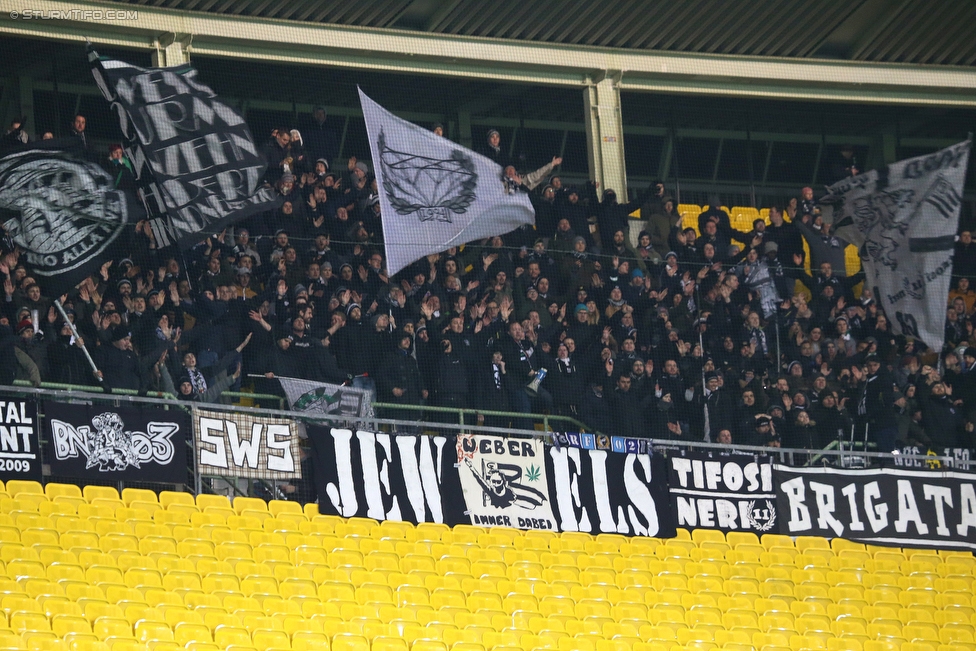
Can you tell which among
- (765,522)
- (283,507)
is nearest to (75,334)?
(283,507)

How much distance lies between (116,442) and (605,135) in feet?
24.4

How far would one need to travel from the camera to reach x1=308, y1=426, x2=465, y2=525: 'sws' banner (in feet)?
39.4

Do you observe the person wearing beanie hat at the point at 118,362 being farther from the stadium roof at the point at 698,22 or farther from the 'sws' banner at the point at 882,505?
the 'sws' banner at the point at 882,505

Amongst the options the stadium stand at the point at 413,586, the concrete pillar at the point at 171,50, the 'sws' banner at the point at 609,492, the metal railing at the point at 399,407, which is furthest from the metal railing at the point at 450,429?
the concrete pillar at the point at 171,50

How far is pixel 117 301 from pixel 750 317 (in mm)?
5950

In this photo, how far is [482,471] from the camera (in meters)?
12.5

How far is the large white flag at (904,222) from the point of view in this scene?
15584 mm

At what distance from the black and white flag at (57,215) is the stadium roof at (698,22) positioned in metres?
3.78

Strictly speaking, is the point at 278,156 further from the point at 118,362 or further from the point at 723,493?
the point at 723,493

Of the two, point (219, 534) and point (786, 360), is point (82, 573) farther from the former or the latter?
point (786, 360)

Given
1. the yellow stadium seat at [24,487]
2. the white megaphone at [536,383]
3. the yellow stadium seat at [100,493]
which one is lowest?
the yellow stadium seat at [100,493]

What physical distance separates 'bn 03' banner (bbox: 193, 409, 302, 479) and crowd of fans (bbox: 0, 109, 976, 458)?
24.8 inches

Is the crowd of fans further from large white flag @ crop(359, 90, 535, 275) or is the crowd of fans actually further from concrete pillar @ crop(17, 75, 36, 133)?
concrete pillar @ crop(17, 75, 36, 133)

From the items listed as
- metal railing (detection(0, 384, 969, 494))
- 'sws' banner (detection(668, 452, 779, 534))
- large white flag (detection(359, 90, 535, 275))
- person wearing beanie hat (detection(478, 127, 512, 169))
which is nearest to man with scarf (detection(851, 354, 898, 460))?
metal railing (detection(0, 384, 969, 494))
